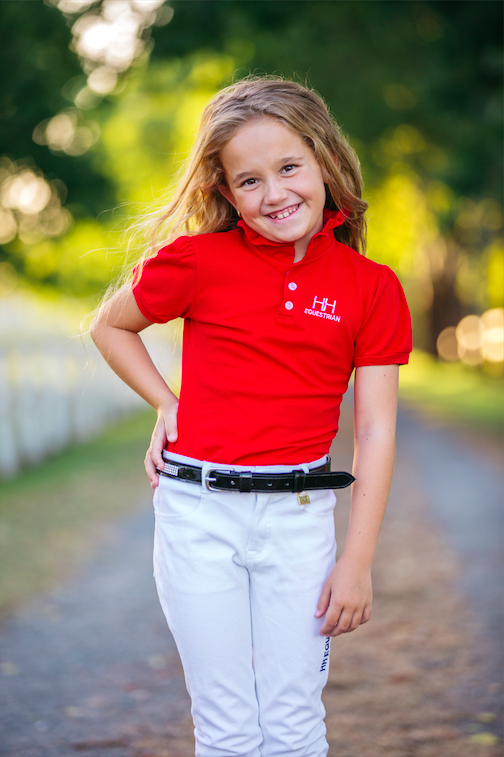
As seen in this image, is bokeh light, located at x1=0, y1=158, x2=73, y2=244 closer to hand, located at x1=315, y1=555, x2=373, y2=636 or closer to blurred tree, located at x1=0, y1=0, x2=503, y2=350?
blurred tree, located at x1=0, y1=0, x2=503, y2=350

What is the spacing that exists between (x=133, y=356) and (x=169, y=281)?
0.87 ft

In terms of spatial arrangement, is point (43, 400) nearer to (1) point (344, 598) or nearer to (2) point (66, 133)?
(2) point (66, 133)

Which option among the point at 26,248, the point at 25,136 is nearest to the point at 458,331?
the point at 26,248

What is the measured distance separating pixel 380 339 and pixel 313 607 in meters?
0.68

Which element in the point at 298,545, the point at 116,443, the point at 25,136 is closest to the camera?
the point at 298,545

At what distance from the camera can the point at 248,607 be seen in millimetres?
1938

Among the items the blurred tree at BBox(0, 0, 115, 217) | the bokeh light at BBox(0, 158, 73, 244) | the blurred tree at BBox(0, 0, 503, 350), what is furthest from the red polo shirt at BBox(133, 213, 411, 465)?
the bokeh light at BBox(0, 158, 73, 244)

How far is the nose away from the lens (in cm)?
188

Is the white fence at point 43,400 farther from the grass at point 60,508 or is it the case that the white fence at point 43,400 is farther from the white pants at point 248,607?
the white pants at point 248,607

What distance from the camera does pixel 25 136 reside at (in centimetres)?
1160

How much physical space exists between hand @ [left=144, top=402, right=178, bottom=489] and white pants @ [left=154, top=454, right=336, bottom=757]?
2.5 inches

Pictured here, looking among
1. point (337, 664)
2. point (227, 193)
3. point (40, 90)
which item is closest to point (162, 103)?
point (40, 90)

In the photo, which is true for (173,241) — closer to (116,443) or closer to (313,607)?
(313,607)

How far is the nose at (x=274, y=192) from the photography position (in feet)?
6.18
